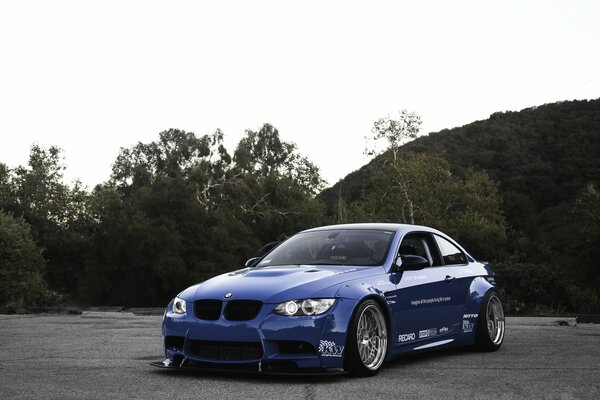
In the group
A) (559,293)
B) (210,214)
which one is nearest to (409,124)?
(210,214)

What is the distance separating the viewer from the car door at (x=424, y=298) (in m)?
9.56

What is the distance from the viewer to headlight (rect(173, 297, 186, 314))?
29.3 feet

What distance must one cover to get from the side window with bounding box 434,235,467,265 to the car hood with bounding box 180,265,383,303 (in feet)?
6.03

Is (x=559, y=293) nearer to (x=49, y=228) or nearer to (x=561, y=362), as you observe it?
(x=561, y=362)

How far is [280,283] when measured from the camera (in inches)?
341

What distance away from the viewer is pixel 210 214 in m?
72.4

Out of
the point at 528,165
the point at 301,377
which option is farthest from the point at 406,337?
the point at 528,165

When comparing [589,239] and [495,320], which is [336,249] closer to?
[495,320]

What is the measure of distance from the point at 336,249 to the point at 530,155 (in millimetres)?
81829

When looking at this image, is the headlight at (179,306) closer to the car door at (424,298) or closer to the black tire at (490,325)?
the car door at (424,298)

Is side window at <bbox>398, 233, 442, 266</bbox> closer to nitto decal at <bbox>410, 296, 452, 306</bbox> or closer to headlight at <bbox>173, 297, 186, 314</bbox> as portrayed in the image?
nitto decal at <bbox>410, 296, 452, 306</bbox>

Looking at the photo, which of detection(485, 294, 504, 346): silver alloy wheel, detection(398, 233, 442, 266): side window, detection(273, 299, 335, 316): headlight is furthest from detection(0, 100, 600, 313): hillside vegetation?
detection(273, 299, 335, 316): headlight

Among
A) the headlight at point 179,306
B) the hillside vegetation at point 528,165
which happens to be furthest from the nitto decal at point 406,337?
the hillside vegetation at point 528,165

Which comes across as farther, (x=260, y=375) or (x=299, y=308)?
(x=260, y=375)
